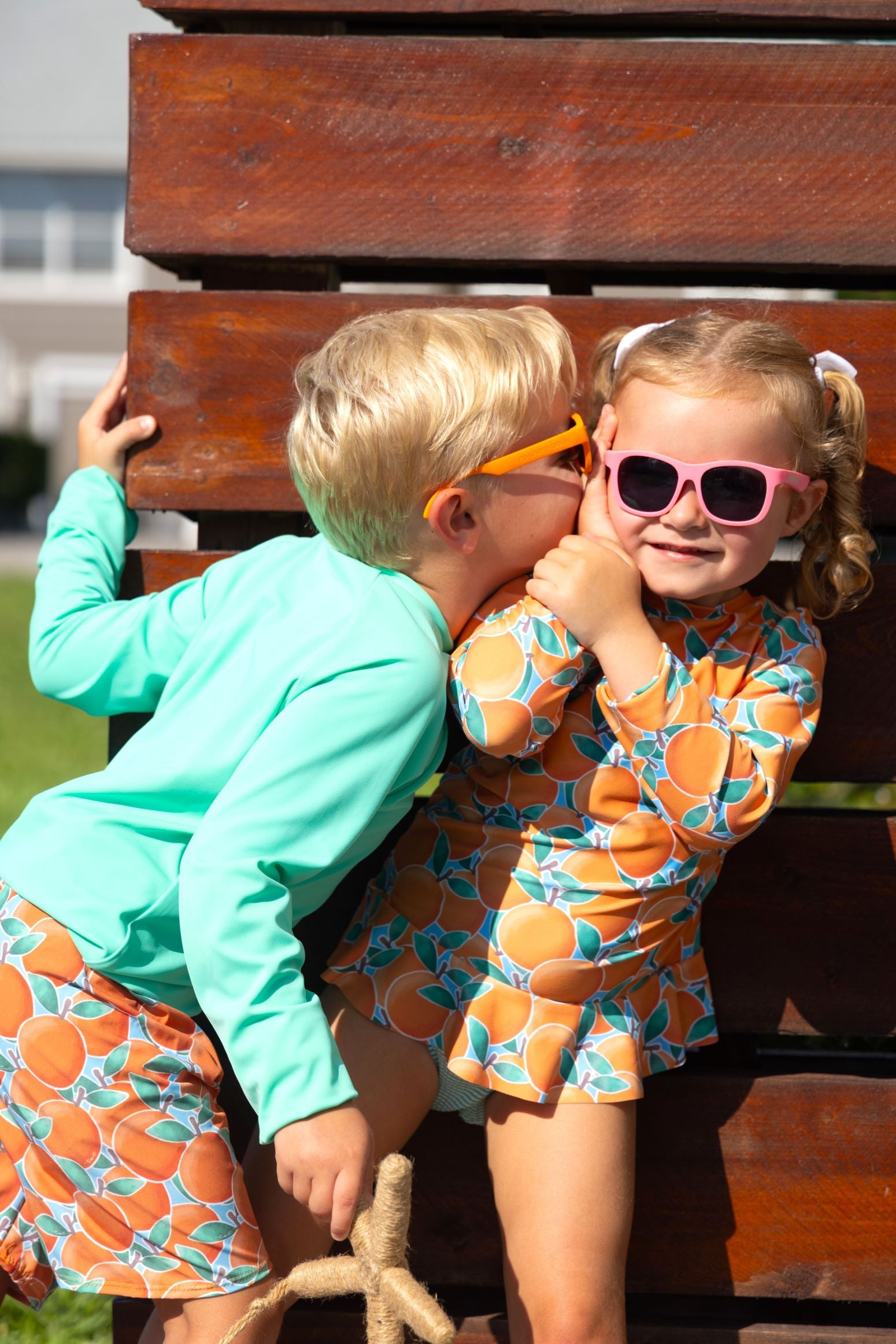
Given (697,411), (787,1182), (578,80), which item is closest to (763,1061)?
(787,1182)

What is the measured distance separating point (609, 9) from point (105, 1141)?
6.58 ft

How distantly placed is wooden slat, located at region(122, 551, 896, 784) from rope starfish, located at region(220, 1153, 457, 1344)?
1.11m

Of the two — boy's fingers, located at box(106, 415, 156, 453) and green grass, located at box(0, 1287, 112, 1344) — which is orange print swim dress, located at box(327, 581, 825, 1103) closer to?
boy's fingers, located at box(106, 415, 156, 453)

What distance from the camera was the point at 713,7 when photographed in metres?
2.21

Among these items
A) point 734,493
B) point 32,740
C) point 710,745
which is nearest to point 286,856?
point 710,745

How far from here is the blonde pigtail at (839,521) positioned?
2.00 metres

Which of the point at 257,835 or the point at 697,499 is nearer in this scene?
the point at 257,835

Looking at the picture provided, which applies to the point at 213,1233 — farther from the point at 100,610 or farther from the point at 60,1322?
the point at 60,1322

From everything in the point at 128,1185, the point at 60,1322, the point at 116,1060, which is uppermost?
the point at 116,1060

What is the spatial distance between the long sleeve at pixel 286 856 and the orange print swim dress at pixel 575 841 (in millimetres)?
164

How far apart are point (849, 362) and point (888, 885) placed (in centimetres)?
93

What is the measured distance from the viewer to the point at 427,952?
2.03m

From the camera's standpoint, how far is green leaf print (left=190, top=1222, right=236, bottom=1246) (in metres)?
1.73

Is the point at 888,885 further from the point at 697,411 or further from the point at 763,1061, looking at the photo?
the point at 697,411
